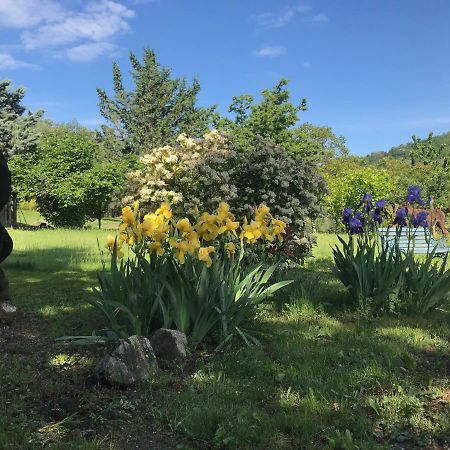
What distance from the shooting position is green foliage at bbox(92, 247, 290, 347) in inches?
159

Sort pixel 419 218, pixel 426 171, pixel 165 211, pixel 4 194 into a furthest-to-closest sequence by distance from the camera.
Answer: pixel 426 171 < pixel 419 218 < pixel 4 194 < pixel 165 211

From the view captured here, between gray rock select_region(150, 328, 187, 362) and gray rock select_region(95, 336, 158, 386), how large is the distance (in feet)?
0.69

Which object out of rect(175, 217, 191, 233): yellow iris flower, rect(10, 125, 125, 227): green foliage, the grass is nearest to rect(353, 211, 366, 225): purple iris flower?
the grass

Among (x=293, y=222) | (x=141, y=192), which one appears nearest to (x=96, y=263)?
(x=141, y=192)

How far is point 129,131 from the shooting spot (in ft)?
125

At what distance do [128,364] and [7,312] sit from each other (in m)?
2.05

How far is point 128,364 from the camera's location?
3.29 m

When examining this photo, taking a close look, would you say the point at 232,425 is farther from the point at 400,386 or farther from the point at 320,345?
the point at 320,345

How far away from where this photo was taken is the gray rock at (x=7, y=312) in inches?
185

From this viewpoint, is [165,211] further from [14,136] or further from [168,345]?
[14,136]

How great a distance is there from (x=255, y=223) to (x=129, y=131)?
115 feet

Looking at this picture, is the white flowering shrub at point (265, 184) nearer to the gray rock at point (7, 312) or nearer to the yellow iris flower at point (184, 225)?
the yellow iris flower at point (184, 225)

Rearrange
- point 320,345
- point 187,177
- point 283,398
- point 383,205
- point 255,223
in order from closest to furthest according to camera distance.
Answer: point 283,398
point 320,345
point 255,223
point 383,205
point 187,177

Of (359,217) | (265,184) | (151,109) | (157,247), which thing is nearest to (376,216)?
(359,217)
